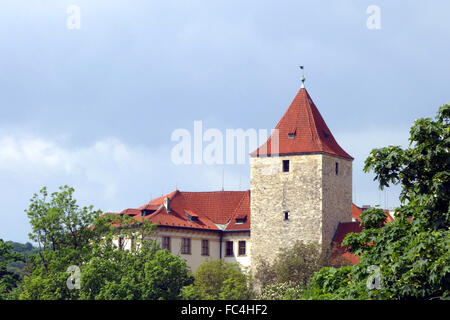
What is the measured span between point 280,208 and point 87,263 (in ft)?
68.1

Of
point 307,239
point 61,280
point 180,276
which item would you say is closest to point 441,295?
point 61,280

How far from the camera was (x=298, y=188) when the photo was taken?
78375 millimetres

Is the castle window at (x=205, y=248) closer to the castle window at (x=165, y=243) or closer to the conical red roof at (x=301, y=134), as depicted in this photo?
the castle window at (x=165, y=243)

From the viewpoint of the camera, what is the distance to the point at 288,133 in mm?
81750

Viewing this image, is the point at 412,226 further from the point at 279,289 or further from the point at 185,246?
the point at 185,246

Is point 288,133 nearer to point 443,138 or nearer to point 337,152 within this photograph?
point 337,152

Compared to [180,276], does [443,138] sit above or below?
above

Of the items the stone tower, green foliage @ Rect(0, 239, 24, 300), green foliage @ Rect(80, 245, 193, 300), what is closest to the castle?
the stone tower

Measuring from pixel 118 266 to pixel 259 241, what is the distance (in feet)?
58.2

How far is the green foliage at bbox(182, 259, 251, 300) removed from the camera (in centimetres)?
7331

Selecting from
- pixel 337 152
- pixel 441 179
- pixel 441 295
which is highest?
pixel 337 152

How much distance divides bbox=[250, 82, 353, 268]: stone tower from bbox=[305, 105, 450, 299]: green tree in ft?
148

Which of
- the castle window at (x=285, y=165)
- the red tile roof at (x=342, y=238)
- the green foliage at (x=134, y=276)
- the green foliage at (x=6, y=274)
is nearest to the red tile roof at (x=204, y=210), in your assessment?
the castle window at (x=285, y=165)

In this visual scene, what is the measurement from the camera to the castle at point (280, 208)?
77.9 metres
